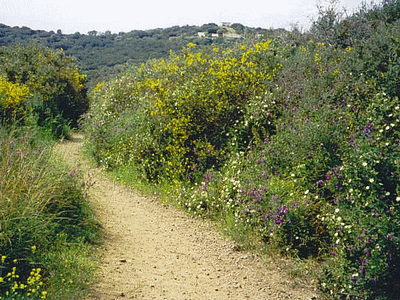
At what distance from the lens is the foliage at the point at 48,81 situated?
13748 millimetres

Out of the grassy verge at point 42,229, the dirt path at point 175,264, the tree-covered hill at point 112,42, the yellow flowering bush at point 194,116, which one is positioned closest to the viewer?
the grassy verge at point 42,229

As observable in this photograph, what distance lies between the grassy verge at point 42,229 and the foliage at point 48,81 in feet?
23.4

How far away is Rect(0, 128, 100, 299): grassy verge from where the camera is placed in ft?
13.9

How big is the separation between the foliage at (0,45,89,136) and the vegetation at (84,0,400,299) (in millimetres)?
2568

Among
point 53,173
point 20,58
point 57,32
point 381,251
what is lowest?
point 381,251

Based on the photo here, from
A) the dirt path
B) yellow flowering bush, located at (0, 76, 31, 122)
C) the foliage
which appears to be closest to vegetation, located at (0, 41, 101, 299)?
the dirt path

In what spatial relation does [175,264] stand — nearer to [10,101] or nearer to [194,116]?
[194,116]

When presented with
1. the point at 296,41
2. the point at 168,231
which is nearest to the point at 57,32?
the point at 296,41

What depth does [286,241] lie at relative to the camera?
579 centimetres

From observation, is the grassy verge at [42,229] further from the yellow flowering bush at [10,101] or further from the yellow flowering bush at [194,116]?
the yellow flowering bush at [10,101]

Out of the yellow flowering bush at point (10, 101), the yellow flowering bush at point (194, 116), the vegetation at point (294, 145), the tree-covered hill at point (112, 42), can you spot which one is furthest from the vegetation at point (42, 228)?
the tree-covered hill at point (112, 42)

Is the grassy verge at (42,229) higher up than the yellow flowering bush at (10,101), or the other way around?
the yellow flowering bush at (10,101)

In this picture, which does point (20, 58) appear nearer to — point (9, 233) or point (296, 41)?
point (296, 41)

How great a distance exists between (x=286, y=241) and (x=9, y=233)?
3355mm
